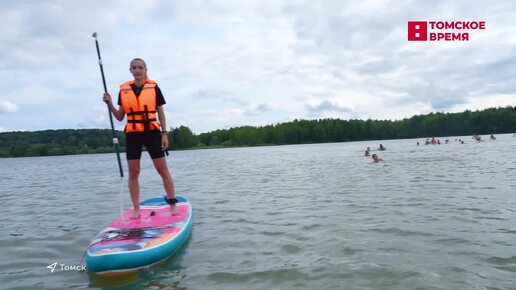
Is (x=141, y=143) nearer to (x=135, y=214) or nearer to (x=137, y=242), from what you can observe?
(x=135, y=214)

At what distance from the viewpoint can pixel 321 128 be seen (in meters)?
145

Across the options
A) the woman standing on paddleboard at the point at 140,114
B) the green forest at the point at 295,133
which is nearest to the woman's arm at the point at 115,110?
the woman standing on paddleboard at the point at 140,114

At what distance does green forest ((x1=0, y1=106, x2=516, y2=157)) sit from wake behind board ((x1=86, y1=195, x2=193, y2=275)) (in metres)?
106

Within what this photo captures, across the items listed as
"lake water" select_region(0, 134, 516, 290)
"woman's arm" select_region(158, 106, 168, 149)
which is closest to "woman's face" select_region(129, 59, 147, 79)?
"woman's arm" select_region(158, 106, 168, 149)

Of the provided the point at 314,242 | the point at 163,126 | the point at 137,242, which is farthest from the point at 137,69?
the point at 314,242

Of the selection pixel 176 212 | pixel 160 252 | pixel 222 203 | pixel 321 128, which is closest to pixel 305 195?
pixel 222 203

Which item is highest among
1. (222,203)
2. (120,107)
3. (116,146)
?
(120,107)

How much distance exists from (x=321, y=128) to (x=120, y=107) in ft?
460

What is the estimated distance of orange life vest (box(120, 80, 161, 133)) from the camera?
715cm

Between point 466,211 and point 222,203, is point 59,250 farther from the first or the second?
point 466,211

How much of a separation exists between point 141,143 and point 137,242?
2044 millimetres

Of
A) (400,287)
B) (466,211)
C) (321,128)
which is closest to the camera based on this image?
(400,287)

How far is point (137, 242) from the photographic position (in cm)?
600

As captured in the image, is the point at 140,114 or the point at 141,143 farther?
the point at 141,143
